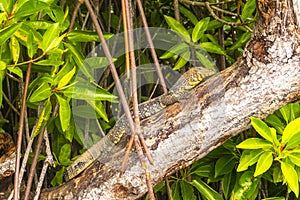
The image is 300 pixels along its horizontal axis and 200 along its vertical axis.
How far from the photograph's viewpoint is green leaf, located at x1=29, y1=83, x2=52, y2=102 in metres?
1.14

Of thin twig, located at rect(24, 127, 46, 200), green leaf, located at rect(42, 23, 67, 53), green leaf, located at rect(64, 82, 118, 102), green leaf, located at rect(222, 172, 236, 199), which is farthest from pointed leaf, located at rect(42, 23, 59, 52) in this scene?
green leaf, located at rect(222, 172, 236, 199)

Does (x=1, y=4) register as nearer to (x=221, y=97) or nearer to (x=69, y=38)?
(x=69, y=38)

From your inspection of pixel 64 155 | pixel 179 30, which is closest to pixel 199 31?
pixel 179 30

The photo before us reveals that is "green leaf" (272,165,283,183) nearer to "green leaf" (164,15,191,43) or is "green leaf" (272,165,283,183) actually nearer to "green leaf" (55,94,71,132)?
"green leaf" (164,15,191,43)

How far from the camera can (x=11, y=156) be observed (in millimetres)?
1310

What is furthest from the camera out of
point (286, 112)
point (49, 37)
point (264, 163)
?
point (286, 112)

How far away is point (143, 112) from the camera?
1.27m

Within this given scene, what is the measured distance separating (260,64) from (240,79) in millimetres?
51

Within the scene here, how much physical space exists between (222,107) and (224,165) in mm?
403

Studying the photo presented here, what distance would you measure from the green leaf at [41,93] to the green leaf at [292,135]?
51 cm

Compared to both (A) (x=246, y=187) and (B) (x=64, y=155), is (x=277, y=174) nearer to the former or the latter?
(A) (x=246, y=187)

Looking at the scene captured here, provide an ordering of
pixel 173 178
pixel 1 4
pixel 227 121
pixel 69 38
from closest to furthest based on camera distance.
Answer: pixel 1 4 → pixel 227 121 → pixel 69 38 → pixel 173 178

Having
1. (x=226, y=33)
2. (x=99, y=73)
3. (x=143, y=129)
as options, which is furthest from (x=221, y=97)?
(x=226, y=33)

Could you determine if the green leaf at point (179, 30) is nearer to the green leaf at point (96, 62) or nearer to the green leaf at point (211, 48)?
the green leaf at point (211, 48)
